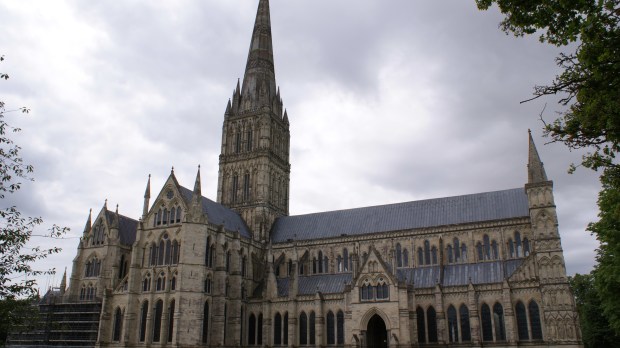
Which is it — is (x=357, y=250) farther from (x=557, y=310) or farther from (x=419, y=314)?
(x=557, y=310)

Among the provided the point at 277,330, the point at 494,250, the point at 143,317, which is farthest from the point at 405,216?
the point at 143,317

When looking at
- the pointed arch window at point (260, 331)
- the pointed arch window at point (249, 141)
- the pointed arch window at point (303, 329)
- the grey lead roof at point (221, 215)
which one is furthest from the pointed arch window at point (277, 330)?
the pointed arch window at point (249, 141)

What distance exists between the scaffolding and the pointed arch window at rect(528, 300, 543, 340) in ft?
143

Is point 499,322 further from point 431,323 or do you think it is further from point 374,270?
point 374,270

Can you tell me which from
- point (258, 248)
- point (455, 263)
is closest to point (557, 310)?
point (455, 263)

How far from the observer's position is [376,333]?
52.1 meters

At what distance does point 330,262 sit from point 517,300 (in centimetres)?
2161

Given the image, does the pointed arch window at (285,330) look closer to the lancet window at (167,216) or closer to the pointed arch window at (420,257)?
the lancet window at (167,216)

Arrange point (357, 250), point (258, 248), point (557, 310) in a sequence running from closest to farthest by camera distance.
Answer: point (557, 310) → point (357, 250) → point (258, 248)

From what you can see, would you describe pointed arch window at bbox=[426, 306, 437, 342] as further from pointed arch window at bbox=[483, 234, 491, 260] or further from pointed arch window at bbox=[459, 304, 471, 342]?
pointed arch window at bbox=[483, 234, 491, 260]

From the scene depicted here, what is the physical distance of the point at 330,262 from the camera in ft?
198

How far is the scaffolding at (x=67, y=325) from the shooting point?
55031 mm

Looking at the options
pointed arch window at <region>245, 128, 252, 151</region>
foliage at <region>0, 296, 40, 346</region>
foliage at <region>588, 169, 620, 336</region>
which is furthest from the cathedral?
foliage at <region>0, 296, 40, 346</region>

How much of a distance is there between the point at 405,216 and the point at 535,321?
19175mm
